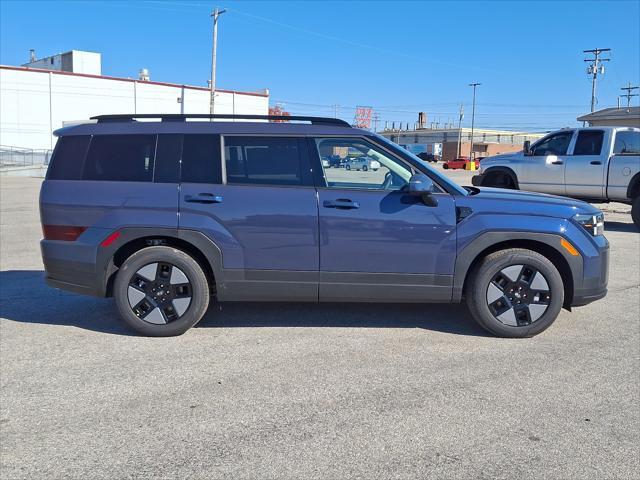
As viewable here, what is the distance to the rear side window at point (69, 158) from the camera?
520cm

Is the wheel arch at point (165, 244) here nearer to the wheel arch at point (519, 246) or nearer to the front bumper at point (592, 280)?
the wheel arch at point (519, 246)

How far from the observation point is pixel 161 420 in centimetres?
363

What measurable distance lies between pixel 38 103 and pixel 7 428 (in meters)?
55.8

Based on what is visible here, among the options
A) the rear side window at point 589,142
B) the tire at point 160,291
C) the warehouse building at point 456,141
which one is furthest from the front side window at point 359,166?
the warehouse building at point 456,141

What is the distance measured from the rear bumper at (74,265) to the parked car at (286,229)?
0.04 feet

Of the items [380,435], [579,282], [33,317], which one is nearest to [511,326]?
[579,282]

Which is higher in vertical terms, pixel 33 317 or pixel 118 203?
pixel 118 203

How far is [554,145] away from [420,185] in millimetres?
9881

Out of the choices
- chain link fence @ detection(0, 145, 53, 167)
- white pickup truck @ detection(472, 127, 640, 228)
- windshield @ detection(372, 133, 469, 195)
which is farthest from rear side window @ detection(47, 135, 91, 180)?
chain link fence @ detection(0, 145, 53, 167)

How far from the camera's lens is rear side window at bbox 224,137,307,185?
5.11 meters

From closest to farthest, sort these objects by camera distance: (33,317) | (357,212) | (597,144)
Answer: (357,212), (33,317), (597,144)

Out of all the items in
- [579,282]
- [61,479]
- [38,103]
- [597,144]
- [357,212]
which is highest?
[38,103]

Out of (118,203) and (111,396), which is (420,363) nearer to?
(111,396)

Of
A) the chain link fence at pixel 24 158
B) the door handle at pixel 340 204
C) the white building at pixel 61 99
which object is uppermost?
the white building at pixel 61 99
